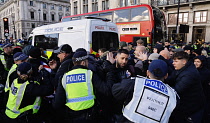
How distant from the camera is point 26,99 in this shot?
2105 mm

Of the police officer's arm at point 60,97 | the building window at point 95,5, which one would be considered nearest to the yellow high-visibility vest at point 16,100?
the police officer's arm at point 60,97

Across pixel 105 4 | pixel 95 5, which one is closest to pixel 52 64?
pixel 105 4

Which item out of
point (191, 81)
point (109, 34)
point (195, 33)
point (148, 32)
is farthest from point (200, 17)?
point (191, 81)

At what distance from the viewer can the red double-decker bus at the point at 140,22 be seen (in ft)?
32.3

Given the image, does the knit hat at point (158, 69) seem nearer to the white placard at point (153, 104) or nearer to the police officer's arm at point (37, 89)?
the white placard at point (153, 104)

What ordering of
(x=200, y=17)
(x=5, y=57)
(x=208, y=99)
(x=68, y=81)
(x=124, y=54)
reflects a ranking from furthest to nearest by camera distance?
(x=200, y=17), (x=5, y=57), (x=208, y=99), (x=124, y=54), (x=68, y=81)

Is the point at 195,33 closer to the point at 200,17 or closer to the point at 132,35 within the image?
the point at 200,17

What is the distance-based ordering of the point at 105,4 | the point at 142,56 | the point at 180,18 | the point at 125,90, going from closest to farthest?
the point at 125,90, the point at 142,56, the point at 180,18, the point at 105,4

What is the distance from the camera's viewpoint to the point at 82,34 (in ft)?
18.8

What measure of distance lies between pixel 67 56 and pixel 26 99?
1.54 m

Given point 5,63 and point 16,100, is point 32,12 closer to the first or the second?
point 5,63

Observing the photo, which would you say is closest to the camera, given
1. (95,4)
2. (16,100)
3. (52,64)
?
(16,100)

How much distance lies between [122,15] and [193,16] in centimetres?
1136

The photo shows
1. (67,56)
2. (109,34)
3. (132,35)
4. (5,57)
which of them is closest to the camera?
(67,56)
